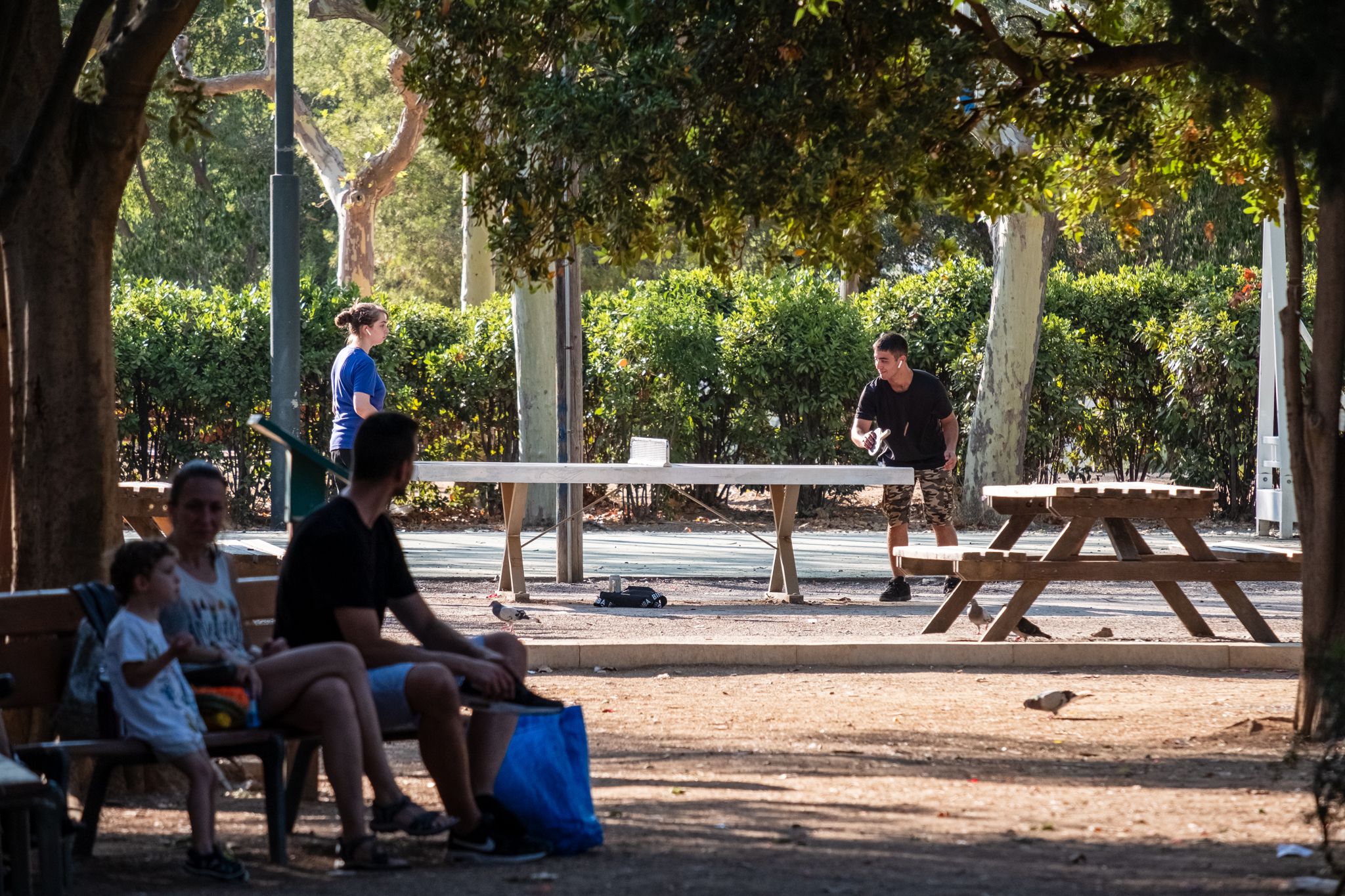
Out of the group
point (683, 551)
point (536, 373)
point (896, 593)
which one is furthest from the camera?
point (536, 373)

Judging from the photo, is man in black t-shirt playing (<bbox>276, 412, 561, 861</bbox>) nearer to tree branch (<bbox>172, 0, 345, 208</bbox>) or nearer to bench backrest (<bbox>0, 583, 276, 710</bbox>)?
bench backrest (<bbox>0, 583, 276, 710</bbox>)

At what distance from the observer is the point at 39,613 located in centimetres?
498

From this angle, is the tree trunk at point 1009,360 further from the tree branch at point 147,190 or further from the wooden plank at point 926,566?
the tree branch at point 147,190

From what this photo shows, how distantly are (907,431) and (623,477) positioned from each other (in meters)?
2.24

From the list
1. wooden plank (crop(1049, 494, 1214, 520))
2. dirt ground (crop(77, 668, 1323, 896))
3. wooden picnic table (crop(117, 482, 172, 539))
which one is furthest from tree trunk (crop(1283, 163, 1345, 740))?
wooden picnic table (crop(117, 482, 172, 539))

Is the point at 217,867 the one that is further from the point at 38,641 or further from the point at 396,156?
the point at 396,156

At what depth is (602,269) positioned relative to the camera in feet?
131

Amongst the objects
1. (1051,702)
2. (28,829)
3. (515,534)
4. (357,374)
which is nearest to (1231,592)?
(1051,702)

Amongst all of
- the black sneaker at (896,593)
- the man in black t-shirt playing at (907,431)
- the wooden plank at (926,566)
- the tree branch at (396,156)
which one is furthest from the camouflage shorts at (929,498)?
the tree branch at (396,156)

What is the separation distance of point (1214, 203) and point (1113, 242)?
552 cm

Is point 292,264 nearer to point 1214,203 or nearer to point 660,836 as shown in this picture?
point 660,836

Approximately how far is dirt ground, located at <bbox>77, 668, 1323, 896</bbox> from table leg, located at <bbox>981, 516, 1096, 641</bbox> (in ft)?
3.00

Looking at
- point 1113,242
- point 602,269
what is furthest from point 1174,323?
point 602,269

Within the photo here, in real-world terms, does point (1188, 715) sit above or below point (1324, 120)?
below
